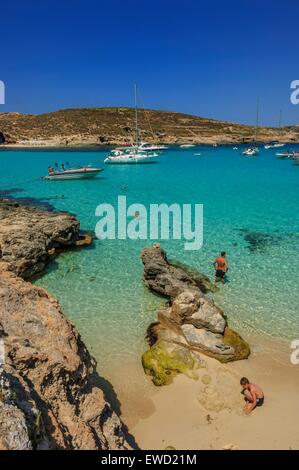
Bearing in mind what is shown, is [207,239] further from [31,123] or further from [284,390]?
[31,123]

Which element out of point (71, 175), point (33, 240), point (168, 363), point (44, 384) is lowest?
point (168, 363)

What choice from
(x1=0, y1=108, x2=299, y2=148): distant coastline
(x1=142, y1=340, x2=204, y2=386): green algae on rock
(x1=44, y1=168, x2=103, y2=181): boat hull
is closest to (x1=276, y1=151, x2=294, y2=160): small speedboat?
(x1=0, y1=108, x2=299, y2=148): distant coastline

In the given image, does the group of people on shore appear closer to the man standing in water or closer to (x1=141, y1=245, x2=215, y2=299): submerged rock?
(x1=141, y1=245, x2=215, y2=299): submerged rock

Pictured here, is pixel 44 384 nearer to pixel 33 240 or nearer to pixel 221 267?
pixel 221 267

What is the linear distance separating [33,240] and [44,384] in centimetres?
1233

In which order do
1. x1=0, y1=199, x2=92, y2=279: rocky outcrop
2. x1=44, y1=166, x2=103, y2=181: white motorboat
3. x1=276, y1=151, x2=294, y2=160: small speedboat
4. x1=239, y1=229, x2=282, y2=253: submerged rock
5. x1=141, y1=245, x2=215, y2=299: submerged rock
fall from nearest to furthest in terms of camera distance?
1. x1=141, y1=245, x2=215, y2=299: submerged rock
2. x1=0, y1=199, x2=92, y2=279: rocky outcrop
3. x1=239, y1=229, x2=282, y2=253: submerged rock
4. x1=44, y1=166, x2=103, y2=181: white motorboat
5. x1=276, y1=151, x2=294, y2=160: small speedboat

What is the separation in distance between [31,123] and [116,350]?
14294 cm

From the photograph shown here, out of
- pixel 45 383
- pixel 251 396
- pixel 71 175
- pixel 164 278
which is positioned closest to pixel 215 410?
pixel 251 396

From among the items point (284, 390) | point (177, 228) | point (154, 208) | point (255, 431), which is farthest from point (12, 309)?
point (154, 208)

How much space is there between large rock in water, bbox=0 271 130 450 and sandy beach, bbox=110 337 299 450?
206cm

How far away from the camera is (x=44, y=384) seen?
18.8 ft

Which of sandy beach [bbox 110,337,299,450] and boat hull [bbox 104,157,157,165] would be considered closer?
sandy beach [bbox 110,337,299,450]

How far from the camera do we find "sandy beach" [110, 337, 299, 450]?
307 inches

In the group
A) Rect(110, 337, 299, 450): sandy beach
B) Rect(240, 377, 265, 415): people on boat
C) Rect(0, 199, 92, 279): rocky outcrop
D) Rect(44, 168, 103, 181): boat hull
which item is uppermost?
Rect(44, 168, 103, 181): boat hull
